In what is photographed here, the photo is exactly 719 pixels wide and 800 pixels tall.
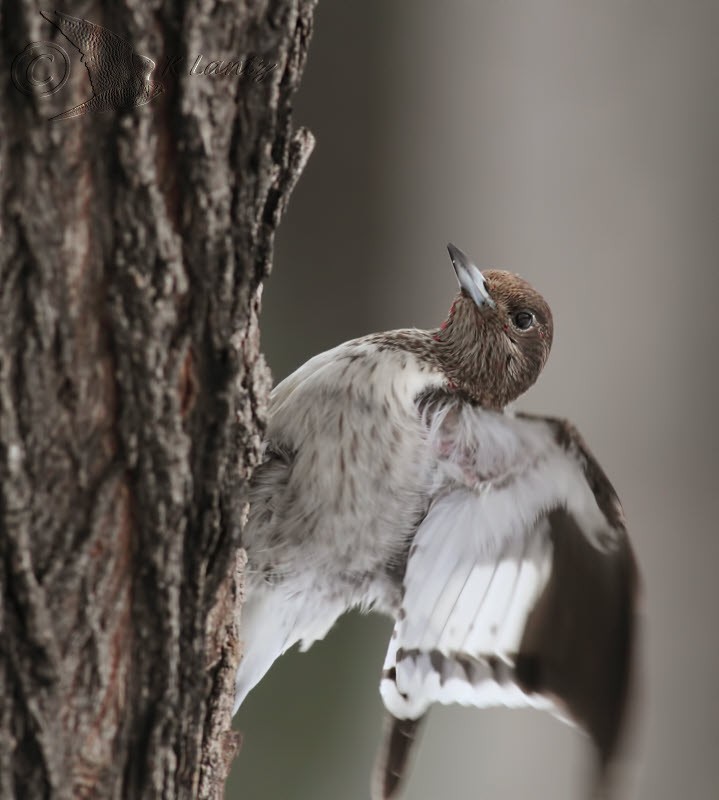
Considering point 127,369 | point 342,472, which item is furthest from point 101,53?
point 342,472

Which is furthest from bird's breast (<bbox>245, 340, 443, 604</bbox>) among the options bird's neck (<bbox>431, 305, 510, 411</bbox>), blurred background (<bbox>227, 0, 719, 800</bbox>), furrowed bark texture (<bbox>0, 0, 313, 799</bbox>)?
blurred background (<bbox>227, 0, 719, 800</bbox>)

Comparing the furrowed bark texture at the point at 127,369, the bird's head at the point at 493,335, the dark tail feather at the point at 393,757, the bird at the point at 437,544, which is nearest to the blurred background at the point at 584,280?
the bird's head at the point at 493,335

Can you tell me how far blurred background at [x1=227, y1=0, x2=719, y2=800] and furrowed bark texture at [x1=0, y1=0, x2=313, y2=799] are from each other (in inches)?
73.2

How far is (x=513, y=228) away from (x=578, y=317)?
41cm

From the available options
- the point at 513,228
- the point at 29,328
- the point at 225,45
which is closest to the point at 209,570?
the point at 29,328

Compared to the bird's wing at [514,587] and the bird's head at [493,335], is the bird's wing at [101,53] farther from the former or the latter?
the bird's head at [493,335]

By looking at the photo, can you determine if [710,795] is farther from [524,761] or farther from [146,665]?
[146,665]

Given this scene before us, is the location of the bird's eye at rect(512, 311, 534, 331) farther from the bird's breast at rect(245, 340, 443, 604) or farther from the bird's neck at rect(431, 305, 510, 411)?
the bird's breast at rect(245, 340, 443, 604)

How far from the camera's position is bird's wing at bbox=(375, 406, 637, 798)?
1359 millimetres

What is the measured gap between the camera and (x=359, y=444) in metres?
1.42

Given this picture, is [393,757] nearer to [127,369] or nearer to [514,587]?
[514,587]

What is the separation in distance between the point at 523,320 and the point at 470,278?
0.44ft

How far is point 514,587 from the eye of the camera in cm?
151

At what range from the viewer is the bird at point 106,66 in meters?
0.71
